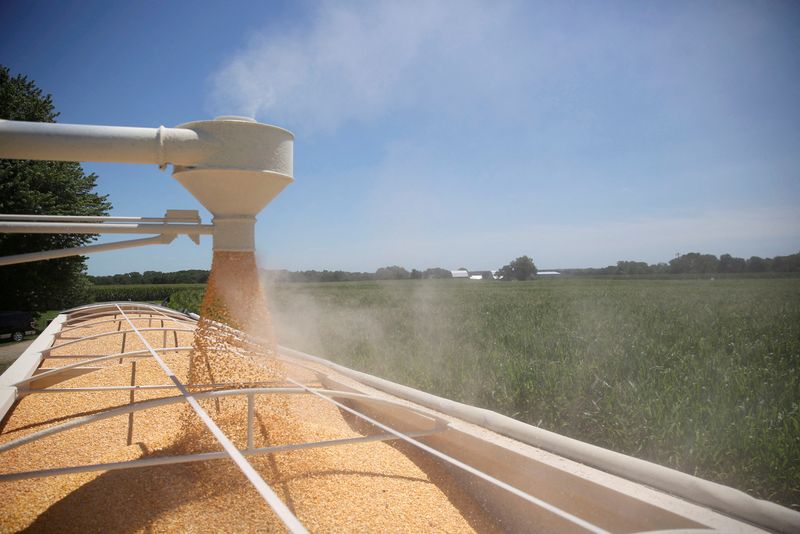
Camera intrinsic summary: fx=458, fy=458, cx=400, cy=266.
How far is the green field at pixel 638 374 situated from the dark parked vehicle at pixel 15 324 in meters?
9.26

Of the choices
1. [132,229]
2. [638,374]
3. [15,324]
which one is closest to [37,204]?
[15,324]

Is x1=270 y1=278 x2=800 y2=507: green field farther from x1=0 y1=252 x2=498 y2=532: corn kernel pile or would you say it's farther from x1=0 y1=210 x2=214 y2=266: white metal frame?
x1=0 y1=210 x2=214 y2=266: white metal frame

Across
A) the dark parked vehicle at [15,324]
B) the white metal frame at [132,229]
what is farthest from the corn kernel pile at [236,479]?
the dark parked vehicle at [15,324]

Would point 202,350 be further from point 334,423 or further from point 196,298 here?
point 196,298

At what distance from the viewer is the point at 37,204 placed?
13.8 metres

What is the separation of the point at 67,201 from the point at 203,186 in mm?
17044

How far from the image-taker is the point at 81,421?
2225 millimetres

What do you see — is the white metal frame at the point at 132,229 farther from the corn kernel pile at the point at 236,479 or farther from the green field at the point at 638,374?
the green field at the point at 638,374

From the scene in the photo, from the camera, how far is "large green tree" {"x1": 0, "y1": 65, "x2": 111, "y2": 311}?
13.6 meters

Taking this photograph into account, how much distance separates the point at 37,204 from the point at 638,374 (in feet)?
53.7

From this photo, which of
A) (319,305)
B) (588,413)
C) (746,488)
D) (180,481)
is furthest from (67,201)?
(746,488)

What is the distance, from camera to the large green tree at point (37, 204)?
1361cm

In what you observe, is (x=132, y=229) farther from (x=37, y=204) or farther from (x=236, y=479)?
(x=37, y=204)

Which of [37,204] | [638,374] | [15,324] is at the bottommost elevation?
[15,324]
